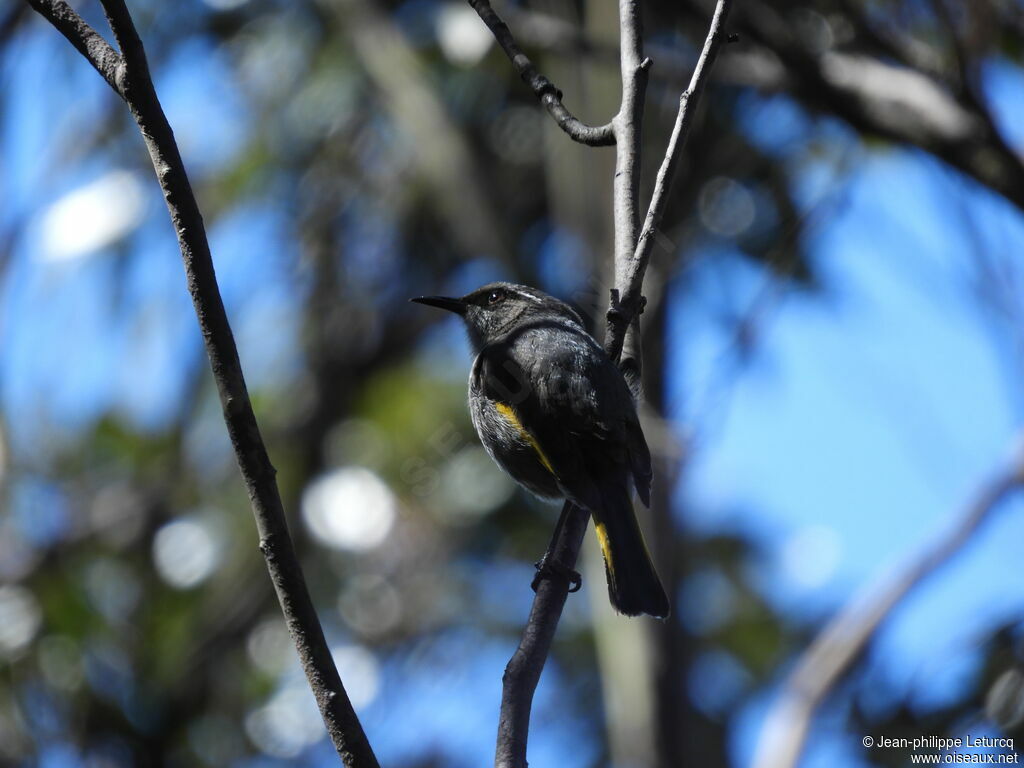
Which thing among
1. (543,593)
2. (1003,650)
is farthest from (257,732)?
(543,593)

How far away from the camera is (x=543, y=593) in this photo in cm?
219

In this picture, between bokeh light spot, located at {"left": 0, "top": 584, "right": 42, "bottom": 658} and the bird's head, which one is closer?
the bird's head

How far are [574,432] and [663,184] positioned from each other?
96cm

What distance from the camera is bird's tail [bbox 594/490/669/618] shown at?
285 centimetres

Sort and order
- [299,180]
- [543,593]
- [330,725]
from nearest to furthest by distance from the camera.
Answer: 1. [330,725]
2. [543,593]
3. [299,180]

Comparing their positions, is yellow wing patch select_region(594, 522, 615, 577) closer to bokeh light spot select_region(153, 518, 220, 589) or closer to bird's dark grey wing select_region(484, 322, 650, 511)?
bird's dark grey wing select_region(484, 322, 650, 511)

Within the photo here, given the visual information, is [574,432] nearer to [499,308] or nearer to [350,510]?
[499,308]

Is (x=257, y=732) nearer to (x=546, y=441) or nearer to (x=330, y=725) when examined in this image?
(x=546, y=441)

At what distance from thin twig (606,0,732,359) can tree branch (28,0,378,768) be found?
3.05 ft

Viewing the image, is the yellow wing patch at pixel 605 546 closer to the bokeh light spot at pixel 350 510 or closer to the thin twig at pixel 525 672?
the thin twig at pixel 525 672

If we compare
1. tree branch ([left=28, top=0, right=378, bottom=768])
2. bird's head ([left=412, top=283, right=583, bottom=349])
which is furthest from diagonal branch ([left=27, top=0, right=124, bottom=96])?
bird's head ([left=412, top=283, right=583, bottom=349])

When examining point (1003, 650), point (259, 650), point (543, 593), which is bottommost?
point (543, 593)

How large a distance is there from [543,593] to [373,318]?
16.0ft

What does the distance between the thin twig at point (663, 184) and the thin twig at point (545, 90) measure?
21 centimetres
